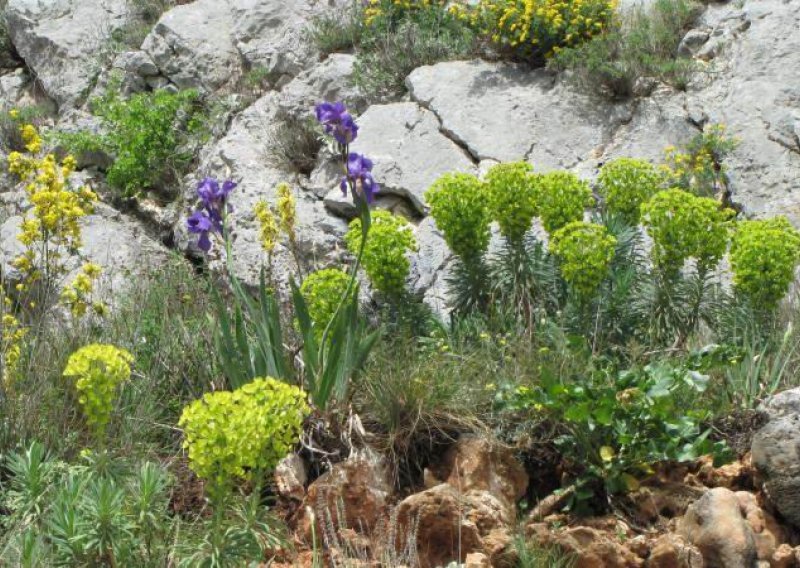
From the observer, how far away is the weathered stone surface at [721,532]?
4109 millimetres

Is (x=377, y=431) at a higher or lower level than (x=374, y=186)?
lower

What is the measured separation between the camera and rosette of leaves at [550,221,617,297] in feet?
17.2

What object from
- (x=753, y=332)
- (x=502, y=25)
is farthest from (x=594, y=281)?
(x=502, y=25)

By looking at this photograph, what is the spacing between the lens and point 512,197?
5789 millimetres

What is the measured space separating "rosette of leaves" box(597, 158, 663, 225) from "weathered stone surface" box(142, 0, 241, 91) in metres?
5.04

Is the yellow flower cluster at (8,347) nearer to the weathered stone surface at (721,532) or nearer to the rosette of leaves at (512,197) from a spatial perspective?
the rosette of leaves at (512,197)

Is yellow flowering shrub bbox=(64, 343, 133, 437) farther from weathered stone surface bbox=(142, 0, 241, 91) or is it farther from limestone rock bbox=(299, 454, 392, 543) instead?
weathered stone surface bbox=(142, 0, 241, 91)

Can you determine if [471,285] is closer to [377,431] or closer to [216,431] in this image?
[377,431]

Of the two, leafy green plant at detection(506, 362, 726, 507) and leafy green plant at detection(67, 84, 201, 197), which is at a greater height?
leafy green plant at detection(506, 362, 726, 507)

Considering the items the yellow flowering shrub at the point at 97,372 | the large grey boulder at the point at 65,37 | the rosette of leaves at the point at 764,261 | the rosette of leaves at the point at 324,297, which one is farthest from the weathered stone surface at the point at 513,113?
the yellow flowering shrub at the point at 97,372

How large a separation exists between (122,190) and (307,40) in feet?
7.01

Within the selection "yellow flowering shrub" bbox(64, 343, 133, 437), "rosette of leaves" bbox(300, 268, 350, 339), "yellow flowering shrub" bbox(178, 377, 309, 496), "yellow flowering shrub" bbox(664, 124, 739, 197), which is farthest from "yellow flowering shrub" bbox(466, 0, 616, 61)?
"yellow flowering shrub" bbox(178, 377, 309, 496)

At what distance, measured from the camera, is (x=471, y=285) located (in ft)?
20.0

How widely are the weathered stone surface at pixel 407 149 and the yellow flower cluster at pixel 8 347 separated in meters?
3.12
